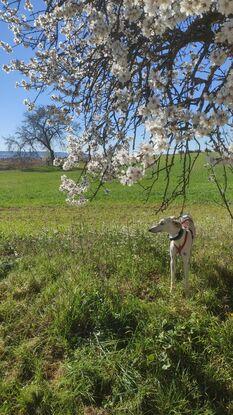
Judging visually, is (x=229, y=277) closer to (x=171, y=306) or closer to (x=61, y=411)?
(x=171, y=306)

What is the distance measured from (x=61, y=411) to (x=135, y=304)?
1568mm

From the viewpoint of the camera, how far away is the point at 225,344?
4.53m

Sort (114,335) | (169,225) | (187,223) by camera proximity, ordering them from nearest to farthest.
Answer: (114,335)
(169,225)
(187,223)

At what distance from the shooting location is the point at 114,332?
4.81 meters

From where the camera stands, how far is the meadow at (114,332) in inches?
160

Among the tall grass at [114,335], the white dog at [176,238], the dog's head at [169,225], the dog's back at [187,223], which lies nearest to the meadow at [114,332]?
the tall grass at [114,335]

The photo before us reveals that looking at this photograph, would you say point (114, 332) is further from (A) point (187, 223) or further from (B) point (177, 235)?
(A) point (187, 223)

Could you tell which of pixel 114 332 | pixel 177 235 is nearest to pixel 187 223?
pixel 177 235

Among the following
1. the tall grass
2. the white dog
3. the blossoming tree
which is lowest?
the tall grass

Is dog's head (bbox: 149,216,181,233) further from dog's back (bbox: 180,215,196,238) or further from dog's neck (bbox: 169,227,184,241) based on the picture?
dog's back (bbox: 180,215,196,238)

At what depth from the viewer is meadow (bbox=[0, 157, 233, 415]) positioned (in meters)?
4.06

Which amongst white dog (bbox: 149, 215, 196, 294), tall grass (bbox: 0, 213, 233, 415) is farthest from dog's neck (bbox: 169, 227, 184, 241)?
tall grass (bbox: 0, 213, 233, 415)

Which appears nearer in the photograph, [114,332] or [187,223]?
[114,332]

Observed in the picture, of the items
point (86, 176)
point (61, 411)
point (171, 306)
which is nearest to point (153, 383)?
point (61, 411)
